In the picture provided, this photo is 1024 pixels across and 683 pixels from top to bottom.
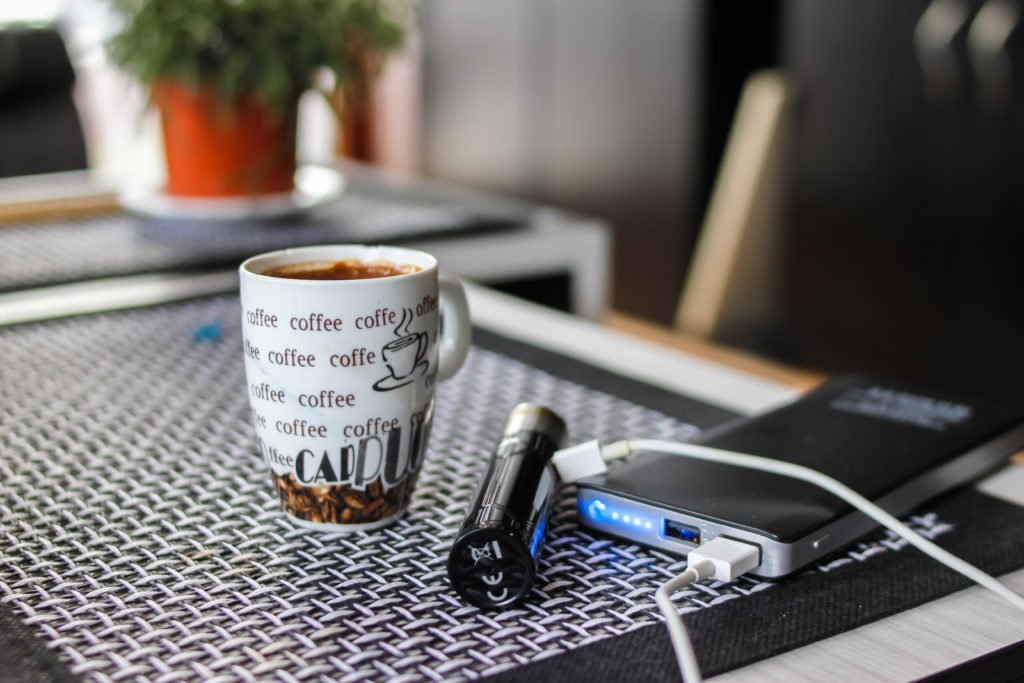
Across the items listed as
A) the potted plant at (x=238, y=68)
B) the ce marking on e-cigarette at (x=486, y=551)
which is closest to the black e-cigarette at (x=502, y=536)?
the ce marking on e-cigarette at (x=486, y=551)

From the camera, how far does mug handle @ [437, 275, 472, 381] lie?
59 centimetres

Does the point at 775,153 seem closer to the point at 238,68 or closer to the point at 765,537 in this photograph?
the point at 238,68

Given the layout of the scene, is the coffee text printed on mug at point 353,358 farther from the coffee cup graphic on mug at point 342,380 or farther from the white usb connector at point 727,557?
the white usb connector at point 727,557

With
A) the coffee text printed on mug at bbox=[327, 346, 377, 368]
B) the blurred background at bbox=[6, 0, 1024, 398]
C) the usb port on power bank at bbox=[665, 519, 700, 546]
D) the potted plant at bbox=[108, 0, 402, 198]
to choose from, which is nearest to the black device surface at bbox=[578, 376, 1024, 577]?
the usb port on power bank at bbox=[665, 519, 700, 546]

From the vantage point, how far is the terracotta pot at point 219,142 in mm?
A: 1230

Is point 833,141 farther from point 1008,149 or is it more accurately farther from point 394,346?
point 394,346

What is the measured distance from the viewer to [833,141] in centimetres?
233

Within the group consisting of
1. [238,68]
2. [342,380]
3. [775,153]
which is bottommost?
[775,153]

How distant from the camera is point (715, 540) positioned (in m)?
0.51

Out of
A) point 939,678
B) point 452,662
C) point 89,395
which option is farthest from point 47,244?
point 939,678

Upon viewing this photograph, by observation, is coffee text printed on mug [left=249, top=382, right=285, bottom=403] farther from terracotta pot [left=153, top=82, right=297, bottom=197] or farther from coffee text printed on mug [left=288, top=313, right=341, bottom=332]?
terracotta pot [left=153, top=82, right=297, bottom=197]

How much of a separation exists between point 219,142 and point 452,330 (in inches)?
29.1

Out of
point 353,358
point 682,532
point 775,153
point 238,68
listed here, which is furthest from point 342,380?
point 775,153

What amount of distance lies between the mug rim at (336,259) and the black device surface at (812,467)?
132mm
